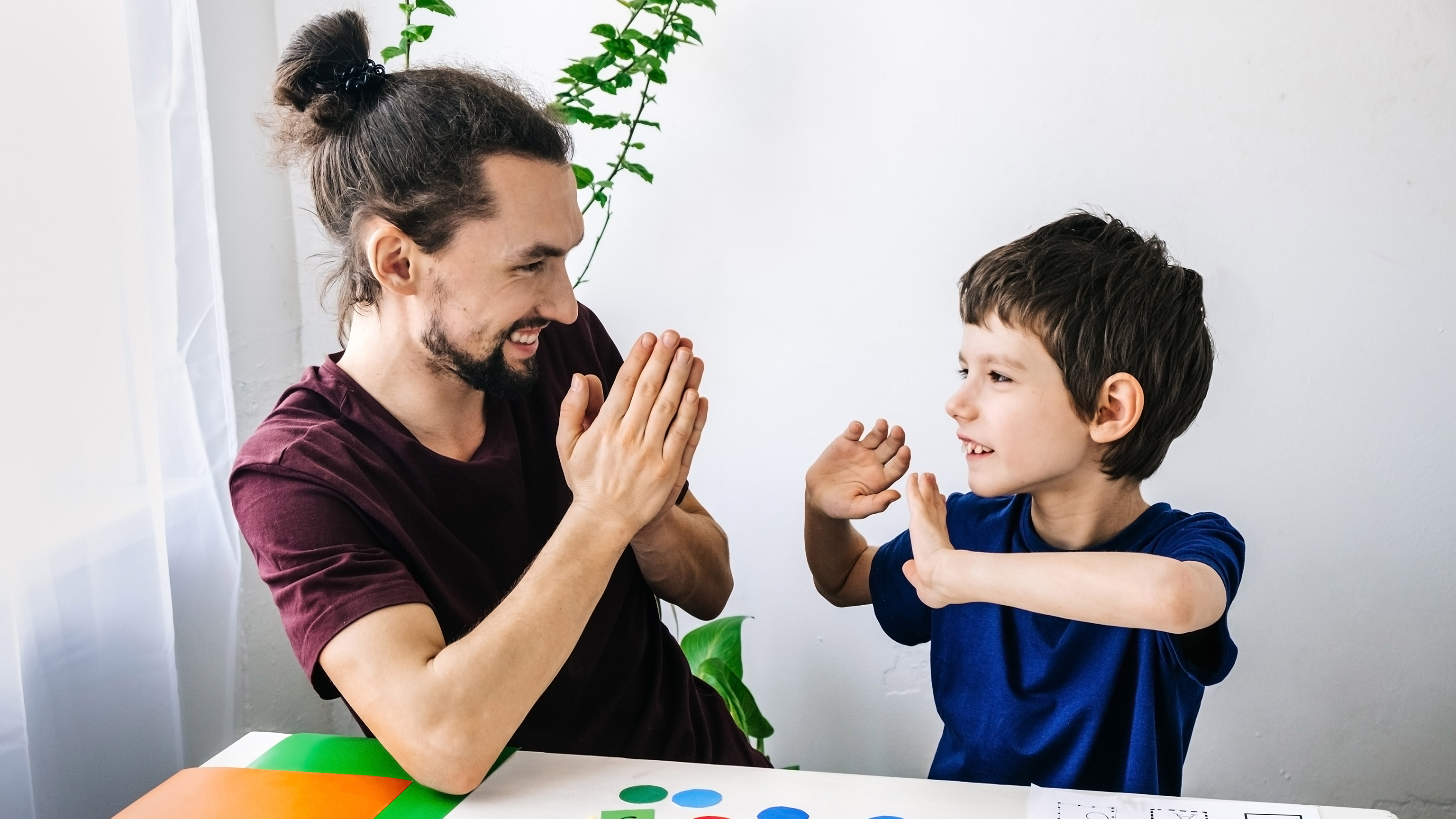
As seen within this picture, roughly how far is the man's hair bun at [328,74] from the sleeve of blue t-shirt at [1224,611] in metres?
0.93

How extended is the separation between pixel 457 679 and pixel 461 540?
251 millimetres

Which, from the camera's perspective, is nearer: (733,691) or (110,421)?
(110,421)

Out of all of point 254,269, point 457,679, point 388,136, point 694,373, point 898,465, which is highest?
point 388,136

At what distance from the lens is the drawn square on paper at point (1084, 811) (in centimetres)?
87

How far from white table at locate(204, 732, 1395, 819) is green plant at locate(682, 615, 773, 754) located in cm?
70

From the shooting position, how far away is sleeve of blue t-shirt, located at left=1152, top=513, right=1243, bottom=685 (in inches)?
39.1

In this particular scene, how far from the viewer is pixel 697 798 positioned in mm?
913

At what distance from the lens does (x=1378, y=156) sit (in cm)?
156

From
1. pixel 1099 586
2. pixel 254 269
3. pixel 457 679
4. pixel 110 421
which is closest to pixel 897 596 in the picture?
pixel 1099 586

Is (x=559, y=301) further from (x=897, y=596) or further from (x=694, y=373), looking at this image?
(x=897, y=596)

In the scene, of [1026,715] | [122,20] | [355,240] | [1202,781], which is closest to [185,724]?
[355,240]

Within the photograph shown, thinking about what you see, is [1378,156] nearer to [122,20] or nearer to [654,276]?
[654,276]

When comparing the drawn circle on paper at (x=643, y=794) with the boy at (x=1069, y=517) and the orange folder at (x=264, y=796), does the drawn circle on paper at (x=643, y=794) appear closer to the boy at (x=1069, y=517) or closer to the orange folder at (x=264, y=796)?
the orange folder at (x=264, y=796)

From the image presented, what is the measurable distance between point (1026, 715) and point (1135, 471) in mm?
274
